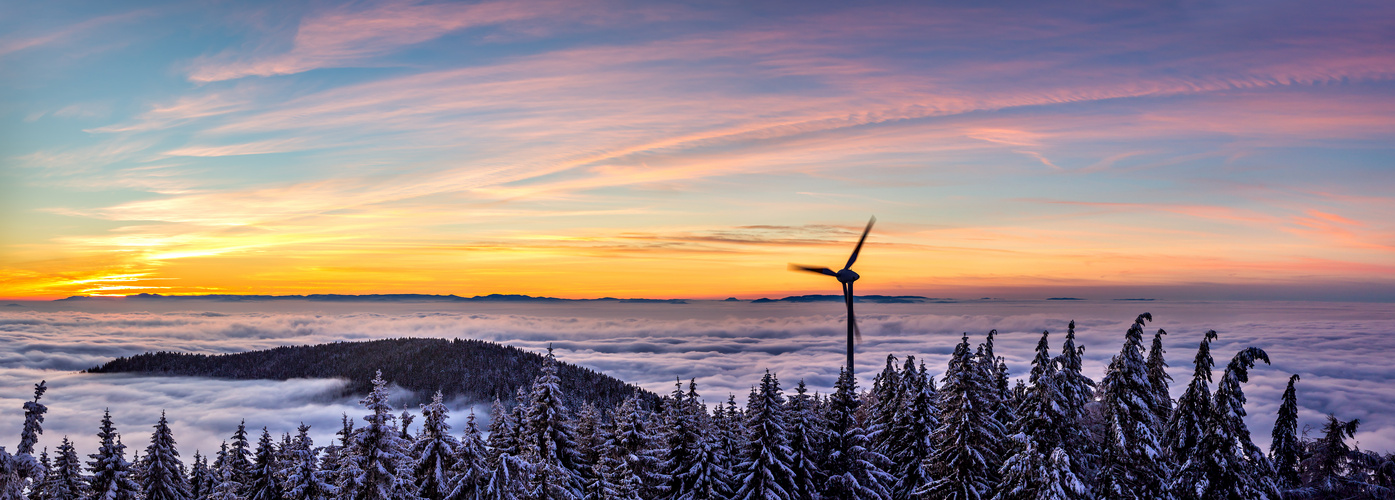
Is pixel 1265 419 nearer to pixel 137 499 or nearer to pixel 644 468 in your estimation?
pixel 644 468

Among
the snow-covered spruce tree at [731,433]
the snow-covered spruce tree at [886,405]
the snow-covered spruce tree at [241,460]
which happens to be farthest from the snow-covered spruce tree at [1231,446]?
the snow-covered spruce tree at [241,460]

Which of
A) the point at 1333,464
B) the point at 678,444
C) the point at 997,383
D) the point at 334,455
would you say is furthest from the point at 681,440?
the point at 1333,464

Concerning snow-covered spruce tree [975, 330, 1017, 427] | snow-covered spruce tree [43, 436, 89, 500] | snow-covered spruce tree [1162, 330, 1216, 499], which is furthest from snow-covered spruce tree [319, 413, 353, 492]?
snow-covered spruce tree [1162, 330, 1216, 499]

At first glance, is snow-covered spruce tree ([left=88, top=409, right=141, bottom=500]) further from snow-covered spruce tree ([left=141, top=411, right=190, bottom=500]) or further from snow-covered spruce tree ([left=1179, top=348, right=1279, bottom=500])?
snow-covered spruce tree ([left=1179, top=348, right=1279, bottom=500])

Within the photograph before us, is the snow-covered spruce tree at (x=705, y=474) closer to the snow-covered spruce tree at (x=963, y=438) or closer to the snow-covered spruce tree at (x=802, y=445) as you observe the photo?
the snow-covered spruce tree at (x=802, y=445)

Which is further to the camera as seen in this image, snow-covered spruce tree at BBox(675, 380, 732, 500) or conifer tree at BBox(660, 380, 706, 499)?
conifer tree at BBox(660, 380, 706, 499)

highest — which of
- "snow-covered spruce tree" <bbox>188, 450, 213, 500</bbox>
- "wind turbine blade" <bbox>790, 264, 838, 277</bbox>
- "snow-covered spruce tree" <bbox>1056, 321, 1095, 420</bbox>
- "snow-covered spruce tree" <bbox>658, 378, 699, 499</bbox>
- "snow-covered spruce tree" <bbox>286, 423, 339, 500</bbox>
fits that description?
"wind turbine blade" <bbox>790, 264, 838, 277</bbox>

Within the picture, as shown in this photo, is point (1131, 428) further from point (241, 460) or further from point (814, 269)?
point (241, 460)
